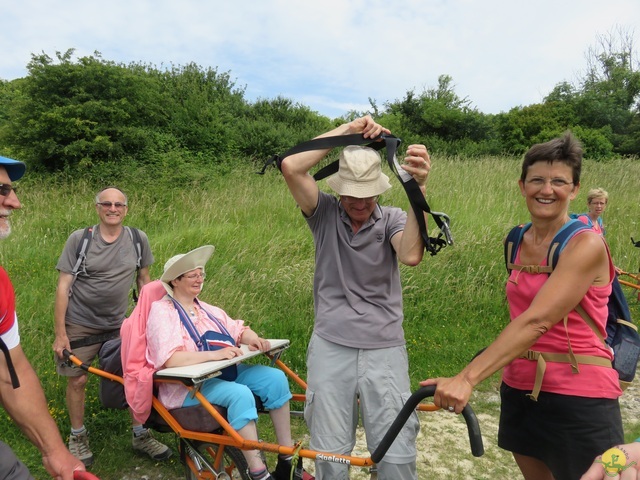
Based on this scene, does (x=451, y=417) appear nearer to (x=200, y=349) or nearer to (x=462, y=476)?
(x=462, y=476)

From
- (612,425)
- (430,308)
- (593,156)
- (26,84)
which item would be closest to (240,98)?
(26,84)

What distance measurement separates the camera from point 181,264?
342 cm

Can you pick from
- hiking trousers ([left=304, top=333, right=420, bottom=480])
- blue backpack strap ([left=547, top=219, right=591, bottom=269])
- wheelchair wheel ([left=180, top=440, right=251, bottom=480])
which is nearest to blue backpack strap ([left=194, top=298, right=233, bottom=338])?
wheelchair wheel ([left=180, top=440, right=251, bottom=480])

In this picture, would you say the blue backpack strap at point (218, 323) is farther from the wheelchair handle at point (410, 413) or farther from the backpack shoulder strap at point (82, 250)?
the wheelchair handle at point (410, 413)

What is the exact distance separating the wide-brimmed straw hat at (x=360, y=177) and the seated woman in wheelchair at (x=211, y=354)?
1.29 m

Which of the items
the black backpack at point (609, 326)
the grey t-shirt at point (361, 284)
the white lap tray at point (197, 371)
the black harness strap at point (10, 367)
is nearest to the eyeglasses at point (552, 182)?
the black backpack at point (609, 326)

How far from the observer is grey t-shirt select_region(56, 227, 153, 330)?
3961mm

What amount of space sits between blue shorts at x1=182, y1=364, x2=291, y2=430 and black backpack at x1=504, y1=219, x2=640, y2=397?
1594 millimetres

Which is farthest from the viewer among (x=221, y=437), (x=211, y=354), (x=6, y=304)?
(x=211, y=354)

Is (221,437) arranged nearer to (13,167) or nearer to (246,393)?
(246,393)

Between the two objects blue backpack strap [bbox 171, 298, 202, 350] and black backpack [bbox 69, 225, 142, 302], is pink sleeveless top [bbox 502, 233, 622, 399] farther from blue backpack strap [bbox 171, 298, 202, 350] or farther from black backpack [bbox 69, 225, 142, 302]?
black backpack [bbox 69, 225, 142, 302]

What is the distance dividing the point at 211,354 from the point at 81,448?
1.60m

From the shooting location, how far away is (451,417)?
15.2 ft

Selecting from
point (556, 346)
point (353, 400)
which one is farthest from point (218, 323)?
point (556, 346)
